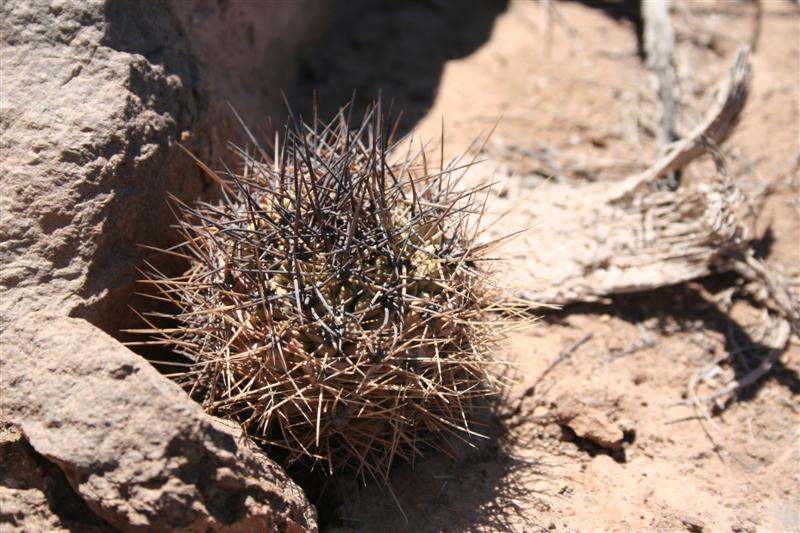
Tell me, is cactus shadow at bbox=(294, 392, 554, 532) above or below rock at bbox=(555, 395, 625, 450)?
below

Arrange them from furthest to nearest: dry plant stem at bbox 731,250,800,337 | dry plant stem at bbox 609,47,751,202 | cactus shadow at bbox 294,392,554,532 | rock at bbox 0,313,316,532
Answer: dry plant stem at bbox 609,47,751,202, dry plant stem at bbox 731,250,800,337, cactus shadow at bbox 294,392,554,532, rock at bbox 0,313,316,532

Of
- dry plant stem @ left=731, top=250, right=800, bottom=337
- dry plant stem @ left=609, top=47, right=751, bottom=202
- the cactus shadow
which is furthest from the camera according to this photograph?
dry plant stem @ left=609, top=47, right=751, bottom=202

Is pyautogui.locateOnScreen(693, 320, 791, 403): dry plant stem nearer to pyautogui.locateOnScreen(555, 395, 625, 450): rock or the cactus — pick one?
pyautogui.locateOnScreen(555, 395, 625, 450): rock

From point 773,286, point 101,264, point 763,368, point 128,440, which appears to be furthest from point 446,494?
point 773,286

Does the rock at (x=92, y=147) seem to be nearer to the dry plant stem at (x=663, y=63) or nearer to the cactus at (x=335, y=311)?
the cactus at (x=335, y=311)

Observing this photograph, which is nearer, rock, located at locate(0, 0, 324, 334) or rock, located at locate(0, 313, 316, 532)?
rock, located at locate(0, 313, 316, 532)

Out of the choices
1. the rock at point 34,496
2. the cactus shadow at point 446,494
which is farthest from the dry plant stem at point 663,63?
the rock at point 34,496

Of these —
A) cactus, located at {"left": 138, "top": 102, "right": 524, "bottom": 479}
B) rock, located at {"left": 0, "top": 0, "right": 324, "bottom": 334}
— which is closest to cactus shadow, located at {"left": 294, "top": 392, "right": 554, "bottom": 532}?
cactus, located at {"left": 138, "top": 102, "right": 524, "bottom": 479}
